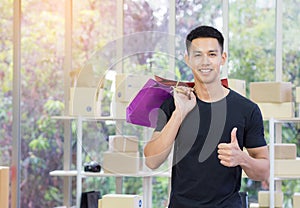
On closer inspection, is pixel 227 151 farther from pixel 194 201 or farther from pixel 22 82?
pixel 22 82

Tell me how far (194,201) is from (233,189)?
0.14 metres

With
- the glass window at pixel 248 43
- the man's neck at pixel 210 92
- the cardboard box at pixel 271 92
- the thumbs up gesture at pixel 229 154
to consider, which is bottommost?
the thumbs up gesture at pixel 229 154

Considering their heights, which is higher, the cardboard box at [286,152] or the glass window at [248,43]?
the glass window at [248,43]

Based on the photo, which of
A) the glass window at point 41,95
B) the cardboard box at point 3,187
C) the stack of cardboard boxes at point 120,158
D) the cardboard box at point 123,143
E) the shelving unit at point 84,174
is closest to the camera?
the cardboard box at point 123,143

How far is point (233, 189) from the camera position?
189 centimetres

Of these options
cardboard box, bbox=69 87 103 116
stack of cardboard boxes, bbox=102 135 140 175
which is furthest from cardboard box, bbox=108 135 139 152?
cardboard box, bbox=69 87 103 116

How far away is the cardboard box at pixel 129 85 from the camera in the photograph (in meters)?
2.74

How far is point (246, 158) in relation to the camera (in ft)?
5.97

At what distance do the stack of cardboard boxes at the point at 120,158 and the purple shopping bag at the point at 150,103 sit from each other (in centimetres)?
107

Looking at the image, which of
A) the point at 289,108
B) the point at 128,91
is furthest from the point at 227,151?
the point at 289,108

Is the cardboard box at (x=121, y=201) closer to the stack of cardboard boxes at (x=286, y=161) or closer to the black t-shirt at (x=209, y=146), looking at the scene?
the stack of cardboard boxes at (x=286, y=161)

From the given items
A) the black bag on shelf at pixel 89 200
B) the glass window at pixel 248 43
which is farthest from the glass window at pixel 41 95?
the glass window at pixel 248 43

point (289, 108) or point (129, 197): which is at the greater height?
point (289, 108)

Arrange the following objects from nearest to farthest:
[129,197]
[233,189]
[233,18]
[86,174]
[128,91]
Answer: [233,189]
[128,91]
[129,197]
[86,174]
[233,18]
